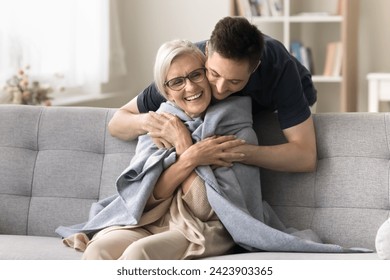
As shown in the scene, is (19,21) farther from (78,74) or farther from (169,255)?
(169,255)

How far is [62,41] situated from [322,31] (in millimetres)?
1897

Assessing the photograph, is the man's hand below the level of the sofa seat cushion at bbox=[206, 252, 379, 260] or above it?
above

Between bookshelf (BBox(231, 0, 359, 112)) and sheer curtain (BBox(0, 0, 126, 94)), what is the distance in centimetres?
91

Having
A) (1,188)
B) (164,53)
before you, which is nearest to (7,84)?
(1,188)

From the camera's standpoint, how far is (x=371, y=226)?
96.7 inches

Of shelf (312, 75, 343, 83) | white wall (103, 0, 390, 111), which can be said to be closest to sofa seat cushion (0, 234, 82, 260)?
shelf (312, 75, 343, 83)

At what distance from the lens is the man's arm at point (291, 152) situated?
2.41 m

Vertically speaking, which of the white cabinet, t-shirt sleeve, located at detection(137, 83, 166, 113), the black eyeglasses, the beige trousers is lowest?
the white cabinet

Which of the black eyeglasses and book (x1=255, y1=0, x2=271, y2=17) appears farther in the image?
book (x1=255, y1=0, x2=271, y2=17)

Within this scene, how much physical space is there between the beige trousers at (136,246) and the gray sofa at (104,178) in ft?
0.38

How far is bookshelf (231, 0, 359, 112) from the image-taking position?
5.33 metres

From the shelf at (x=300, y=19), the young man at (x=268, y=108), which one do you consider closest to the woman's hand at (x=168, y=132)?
the young man at (x=268, y=108)

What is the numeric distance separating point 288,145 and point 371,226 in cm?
36

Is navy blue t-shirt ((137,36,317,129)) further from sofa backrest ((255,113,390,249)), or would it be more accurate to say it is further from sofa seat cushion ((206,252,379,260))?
sofa seat cushion ((206,252,379,260))
